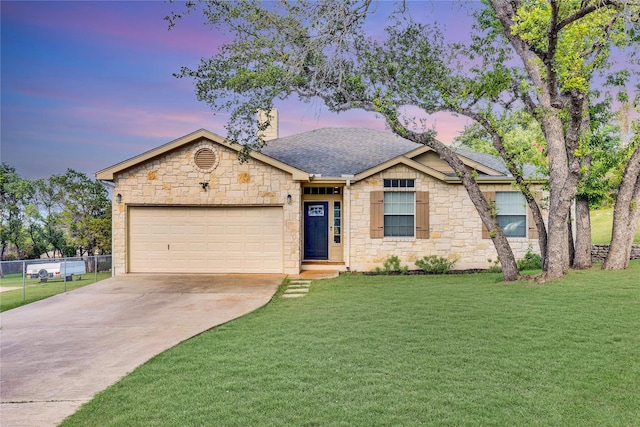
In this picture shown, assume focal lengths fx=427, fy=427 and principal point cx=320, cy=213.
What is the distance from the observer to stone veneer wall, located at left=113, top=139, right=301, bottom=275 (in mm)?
12758

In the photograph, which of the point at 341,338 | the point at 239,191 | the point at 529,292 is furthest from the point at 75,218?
the point at 529,292

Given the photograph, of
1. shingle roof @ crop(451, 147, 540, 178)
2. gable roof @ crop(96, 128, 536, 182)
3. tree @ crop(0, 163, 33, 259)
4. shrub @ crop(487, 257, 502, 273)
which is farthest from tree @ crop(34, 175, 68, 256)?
shrub @ crop(487, 257, 502, 273)

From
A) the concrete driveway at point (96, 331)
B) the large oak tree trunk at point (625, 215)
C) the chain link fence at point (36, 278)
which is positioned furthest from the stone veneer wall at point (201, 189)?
the large oak tree trunk at point (625, 215)

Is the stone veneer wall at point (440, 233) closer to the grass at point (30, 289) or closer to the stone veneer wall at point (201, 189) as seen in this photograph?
the stone veneer wall at point (201, 189)

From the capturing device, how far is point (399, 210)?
1317cm

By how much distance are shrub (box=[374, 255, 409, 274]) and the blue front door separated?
6.49 feet

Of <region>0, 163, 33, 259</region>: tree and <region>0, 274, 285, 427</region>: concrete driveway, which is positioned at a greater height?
<region>0, 163, 33, 259</region>: tree

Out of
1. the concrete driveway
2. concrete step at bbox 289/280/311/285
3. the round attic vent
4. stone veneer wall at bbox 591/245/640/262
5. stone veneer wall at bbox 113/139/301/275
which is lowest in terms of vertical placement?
the concrete driveway

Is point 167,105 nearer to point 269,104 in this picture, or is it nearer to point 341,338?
point 269,104

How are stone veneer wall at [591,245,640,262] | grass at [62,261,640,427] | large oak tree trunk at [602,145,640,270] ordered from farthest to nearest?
stone veneer wall at [591,245,640,262] < large oak tree trunk at [602,145,640,270] < grass at [62,261,640,427]

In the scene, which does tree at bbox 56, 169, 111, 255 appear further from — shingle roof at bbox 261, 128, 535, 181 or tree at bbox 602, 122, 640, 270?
tree at bbox 602, 122, 640, 270

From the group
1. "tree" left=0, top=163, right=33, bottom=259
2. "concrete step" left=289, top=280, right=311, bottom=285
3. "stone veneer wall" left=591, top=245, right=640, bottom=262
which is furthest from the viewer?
"tree" left=0, top=163, right=33, bottom=259

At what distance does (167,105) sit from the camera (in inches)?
618

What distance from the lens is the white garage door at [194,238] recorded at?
1302 centimetres
